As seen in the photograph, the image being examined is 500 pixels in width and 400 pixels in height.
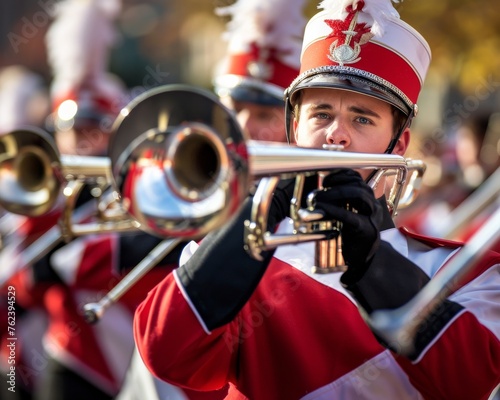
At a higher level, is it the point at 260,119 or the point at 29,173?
the point at 29,173

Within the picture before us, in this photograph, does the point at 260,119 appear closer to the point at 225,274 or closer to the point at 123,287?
the point at 123,287

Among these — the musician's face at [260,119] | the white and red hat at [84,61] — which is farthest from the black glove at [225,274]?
the white and red hat at [84,61]

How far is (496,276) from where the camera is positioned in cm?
244

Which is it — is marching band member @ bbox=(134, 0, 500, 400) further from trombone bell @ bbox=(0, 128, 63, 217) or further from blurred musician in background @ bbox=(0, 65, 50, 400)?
blurred musician in background @ bbox=(0, 65, 50, 400)

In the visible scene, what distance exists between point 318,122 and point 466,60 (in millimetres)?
8771

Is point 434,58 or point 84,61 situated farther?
point 434,58

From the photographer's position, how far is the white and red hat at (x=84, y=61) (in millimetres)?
5867

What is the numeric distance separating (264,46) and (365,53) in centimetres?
177

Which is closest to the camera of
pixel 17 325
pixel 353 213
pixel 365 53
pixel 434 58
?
pixel 353 213

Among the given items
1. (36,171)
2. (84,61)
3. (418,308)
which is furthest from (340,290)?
(84,61)

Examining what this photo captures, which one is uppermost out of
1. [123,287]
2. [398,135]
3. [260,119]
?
[398,135]

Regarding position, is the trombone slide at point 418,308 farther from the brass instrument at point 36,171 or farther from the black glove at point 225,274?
the brass instrument at point 36,171

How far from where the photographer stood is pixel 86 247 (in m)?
4.74

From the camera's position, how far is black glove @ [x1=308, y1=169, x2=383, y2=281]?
2.13 m
